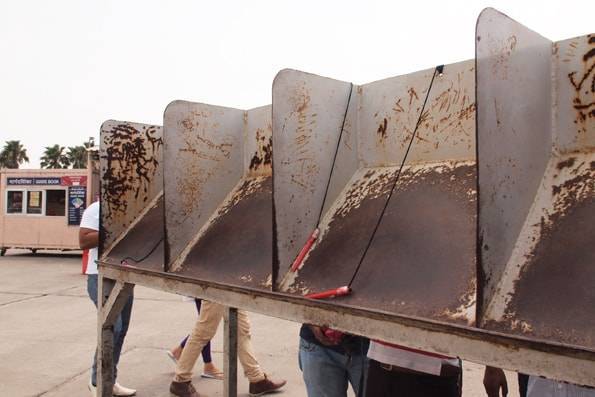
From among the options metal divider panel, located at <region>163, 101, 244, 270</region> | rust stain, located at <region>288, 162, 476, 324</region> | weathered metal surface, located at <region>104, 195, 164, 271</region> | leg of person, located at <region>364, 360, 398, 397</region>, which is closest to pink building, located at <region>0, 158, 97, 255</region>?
weathered metal surface, located at <region>104, 195, 164, 271</region>

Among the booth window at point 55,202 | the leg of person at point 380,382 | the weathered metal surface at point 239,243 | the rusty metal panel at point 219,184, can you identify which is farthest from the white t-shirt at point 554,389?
the booth window at point 55,202

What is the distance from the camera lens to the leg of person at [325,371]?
235cm

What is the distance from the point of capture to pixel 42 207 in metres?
12.6

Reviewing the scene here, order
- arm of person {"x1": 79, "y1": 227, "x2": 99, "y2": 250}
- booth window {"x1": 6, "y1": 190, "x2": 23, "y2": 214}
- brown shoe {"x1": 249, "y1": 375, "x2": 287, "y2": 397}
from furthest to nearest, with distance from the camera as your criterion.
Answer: booth window {"x1": 6, "y1": 190, "x2": 23, "y2": 214} → brown shoe {"x1": 249, "y1": 375, "x2": 287, "y2": 397} → arm of person {"x1": 79, "y1": 227, "x2": 99, "y2": 250}

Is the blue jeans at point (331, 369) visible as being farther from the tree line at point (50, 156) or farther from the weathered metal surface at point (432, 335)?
the tree line at point (50, 156)

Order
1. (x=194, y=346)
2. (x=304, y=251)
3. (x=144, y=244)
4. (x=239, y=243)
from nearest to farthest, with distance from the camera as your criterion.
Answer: (x=304, y=251), (x=239, y=243), (x=144, y=244), (x=194, y=346)

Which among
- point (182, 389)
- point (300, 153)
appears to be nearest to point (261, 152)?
point (300, 153)

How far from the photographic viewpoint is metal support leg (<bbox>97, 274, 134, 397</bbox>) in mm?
3242

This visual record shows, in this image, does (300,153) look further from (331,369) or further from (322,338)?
(331,369)

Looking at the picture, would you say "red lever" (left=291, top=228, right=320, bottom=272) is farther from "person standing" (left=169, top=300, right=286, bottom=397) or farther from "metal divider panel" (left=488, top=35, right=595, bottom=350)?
"person standing" (left=169, top=300, right=286, bottom=397)

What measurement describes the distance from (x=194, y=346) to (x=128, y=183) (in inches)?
55.4

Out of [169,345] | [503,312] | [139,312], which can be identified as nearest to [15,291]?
[139,312]

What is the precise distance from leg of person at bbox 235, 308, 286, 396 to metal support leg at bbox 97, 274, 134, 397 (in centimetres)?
101

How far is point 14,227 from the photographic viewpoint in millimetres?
12938
